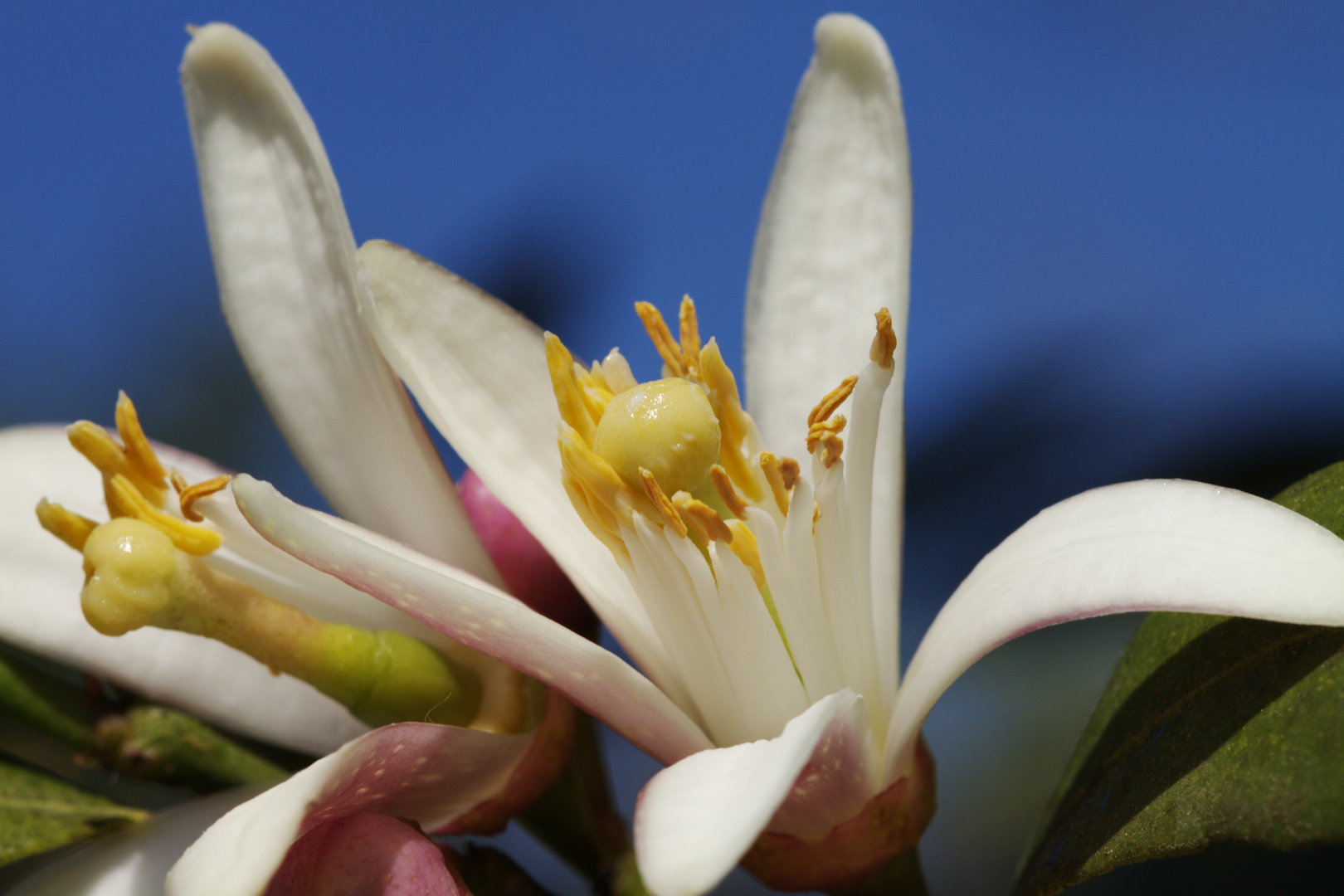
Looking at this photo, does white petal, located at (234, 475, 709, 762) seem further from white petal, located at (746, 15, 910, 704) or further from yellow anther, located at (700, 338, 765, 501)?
white petal, located at (746, 15, 910, 704)

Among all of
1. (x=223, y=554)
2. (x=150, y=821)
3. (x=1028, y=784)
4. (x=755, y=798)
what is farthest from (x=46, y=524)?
(x=1028, y=784)

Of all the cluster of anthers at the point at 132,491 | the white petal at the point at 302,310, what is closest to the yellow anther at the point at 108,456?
the cluster of anthers at the point at 132,491

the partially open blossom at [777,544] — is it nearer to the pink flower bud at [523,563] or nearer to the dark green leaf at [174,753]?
the pink flower bud at [523,563]

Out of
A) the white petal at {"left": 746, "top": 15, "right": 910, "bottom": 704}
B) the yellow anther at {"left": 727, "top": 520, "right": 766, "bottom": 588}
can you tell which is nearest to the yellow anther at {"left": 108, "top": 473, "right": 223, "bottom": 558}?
the yellow anther at {"left": 727, "top": 520, "right": 766, "bottom": 588}

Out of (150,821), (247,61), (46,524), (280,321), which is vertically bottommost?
(150,821)

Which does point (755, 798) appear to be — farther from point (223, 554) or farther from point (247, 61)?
point (247, 61)

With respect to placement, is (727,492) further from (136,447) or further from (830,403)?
(136,447)

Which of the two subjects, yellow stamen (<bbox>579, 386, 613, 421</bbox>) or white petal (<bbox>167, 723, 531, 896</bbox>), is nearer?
white petal (<bbox>167, 723, 531, 896</bbox>)

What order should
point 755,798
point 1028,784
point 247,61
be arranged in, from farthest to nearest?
1. point 1028,784
2. point 247,61
3. point 755,798

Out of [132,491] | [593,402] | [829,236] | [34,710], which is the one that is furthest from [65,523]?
[829,236]
